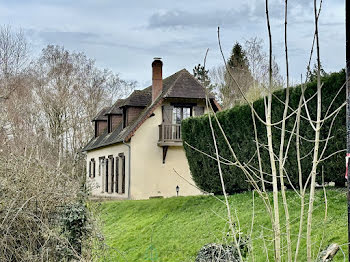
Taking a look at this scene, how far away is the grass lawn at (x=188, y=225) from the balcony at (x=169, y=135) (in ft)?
25.7

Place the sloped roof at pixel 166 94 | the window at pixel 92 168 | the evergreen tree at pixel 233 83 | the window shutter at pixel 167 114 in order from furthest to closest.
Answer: the evergreen tree at pixel 233 83
the window at pixel 92 168
the window shutter at pixel 167 114
the sloped roof at pixel 166 94

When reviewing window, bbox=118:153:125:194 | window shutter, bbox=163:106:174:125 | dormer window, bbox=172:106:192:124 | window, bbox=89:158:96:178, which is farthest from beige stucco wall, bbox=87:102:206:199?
window, bbox=89:158:96:178

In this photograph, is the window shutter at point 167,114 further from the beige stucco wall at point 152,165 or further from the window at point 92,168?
the window at point 92,168

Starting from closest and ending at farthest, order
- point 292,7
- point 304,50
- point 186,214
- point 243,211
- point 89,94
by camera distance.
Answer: point 292,7
point 304,50
point 243,211
point 186,214
point 89,94

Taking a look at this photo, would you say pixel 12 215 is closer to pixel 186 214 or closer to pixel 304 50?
pixel 304 50

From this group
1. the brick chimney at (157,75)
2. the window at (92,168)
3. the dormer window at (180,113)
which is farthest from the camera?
the window at (92,168)

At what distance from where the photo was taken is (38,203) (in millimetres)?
6633

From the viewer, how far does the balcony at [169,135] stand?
79.4 feet

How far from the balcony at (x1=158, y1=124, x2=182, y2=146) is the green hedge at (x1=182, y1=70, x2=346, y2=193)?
7.41 m

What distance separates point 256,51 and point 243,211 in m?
26.1

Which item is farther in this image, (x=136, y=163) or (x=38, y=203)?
(x=136, y=163)

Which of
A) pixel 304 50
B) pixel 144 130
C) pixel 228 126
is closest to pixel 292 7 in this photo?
pixel 304 50

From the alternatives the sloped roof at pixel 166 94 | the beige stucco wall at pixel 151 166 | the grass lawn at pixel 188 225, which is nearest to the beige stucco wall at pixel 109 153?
the beige stucco wall at pixel 151 166

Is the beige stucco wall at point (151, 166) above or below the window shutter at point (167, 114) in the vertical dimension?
below
